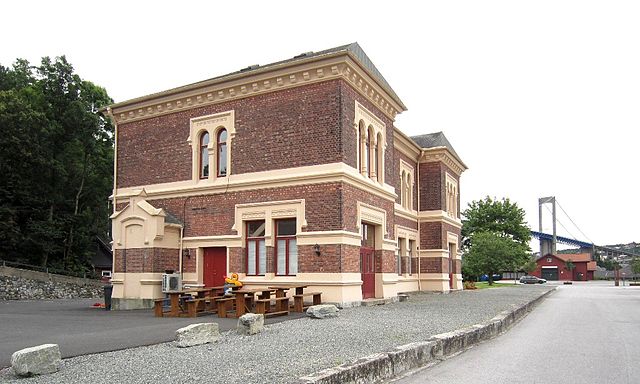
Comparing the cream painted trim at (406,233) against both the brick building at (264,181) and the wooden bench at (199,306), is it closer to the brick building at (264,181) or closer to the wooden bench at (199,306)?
the brick building at (264,181)

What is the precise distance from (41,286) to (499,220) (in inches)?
1912

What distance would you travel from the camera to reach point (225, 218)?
64.3 ft

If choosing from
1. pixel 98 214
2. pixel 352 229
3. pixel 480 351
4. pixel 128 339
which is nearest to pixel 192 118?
pixel 352 229

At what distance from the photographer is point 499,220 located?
64.1 meters

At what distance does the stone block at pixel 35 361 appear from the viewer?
7172 mm

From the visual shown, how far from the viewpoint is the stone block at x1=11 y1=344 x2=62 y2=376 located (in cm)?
717

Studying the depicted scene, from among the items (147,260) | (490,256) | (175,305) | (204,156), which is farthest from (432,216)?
(490,256)

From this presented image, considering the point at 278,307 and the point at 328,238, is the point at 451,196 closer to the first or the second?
the point at 328,238

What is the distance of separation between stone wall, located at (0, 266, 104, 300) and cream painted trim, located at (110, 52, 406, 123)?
13729 mm

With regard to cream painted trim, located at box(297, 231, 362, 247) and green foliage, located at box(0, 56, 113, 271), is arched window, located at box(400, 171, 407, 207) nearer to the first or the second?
cream painted trim, located at box(297, 231, 362, 247)

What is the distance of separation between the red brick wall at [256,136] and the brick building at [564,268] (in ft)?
287

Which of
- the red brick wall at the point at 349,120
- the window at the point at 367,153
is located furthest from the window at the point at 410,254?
the red brick wall at the point at 349,120

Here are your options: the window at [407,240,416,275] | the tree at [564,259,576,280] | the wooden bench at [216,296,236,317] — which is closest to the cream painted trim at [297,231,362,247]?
the wooden bench at [216,296,236,317]

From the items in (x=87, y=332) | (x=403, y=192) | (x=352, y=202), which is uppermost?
(x=403, y=192)
